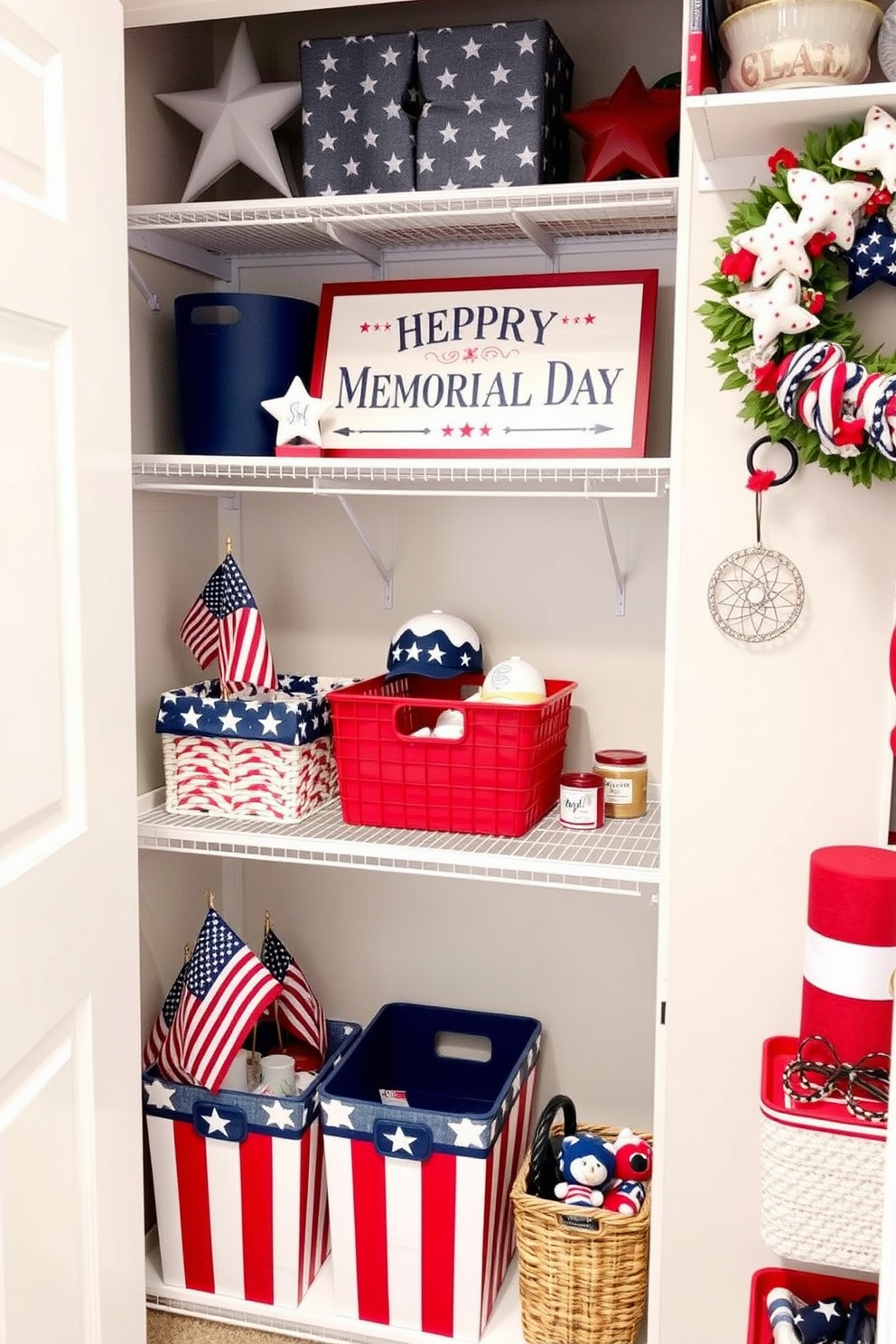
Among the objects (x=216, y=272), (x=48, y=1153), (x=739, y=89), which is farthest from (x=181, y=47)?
(x=48, y=1153)

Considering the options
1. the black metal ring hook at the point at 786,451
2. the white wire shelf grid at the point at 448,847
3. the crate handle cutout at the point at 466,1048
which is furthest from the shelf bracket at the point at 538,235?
the crate handle cutout at the point at 466,1048

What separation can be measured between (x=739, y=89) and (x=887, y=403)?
0.44 metres

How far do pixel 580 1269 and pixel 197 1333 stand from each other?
2.15 feet

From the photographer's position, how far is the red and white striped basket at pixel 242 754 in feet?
6.68

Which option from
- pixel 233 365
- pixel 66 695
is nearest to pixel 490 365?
pixel 233 365

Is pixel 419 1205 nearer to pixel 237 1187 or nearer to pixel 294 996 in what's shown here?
pixel 237 1187

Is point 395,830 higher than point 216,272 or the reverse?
the reverse

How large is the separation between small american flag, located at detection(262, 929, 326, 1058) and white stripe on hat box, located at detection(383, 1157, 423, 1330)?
34 cm

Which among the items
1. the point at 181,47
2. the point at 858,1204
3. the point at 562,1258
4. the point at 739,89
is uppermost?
the point at 181,47

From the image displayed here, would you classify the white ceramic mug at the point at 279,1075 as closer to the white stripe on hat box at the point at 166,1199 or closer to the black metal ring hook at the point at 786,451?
the white stripe on hat box at the point at 166,1199

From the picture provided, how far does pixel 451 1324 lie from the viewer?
6.57 feet

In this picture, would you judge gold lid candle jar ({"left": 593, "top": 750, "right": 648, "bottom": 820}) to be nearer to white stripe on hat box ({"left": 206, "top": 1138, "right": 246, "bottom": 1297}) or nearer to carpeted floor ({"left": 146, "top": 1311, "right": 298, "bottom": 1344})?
white stripe on hat box ({"left": 206, "top": 1138, "right": 246, "bottom": 1297})

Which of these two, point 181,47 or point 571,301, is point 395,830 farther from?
point 181,47

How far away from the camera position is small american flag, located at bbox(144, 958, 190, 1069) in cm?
212
